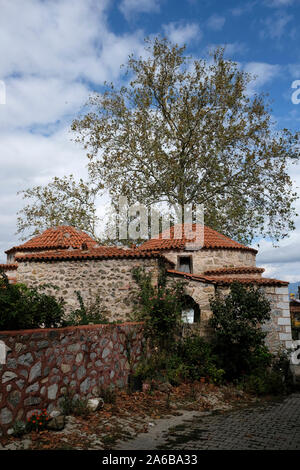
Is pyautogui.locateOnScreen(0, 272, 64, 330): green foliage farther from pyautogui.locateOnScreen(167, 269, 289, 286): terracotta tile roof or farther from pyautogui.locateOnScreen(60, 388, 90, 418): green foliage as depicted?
pyautogui.locateOnScreen(167, 269, 289, 286): terracotta tile roof

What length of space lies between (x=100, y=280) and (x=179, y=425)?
569 centimetres

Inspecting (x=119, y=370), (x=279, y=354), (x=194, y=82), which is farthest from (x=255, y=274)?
(x=194, y=82)

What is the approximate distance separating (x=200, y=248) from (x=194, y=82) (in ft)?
32.0

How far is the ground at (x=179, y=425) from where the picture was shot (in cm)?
518

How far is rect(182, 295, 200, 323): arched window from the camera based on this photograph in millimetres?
11678

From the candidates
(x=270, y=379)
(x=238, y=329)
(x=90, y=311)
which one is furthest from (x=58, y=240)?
(x=270, y=379)

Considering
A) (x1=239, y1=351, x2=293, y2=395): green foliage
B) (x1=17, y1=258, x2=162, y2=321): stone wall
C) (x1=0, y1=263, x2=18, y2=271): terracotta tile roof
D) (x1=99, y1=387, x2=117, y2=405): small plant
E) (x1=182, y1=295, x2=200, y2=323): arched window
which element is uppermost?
(x1=0, y1=263, x2=18, y2=271): terracotta tile roof

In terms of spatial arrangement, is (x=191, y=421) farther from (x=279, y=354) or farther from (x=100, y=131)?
(x=100, y=131)

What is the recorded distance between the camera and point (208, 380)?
962cm

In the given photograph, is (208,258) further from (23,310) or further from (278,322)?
(23,310)

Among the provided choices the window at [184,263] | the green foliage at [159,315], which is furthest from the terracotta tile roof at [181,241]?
the green foliage at [159,315]

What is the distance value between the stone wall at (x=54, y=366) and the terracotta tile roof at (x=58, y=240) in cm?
729

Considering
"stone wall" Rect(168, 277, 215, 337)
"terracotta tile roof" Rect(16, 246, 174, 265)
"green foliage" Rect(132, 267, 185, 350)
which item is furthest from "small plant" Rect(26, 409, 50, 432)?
"stone wall" Rect(168, 277, 215, 337)

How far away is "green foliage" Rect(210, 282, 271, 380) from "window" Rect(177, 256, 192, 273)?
5.13 meters
